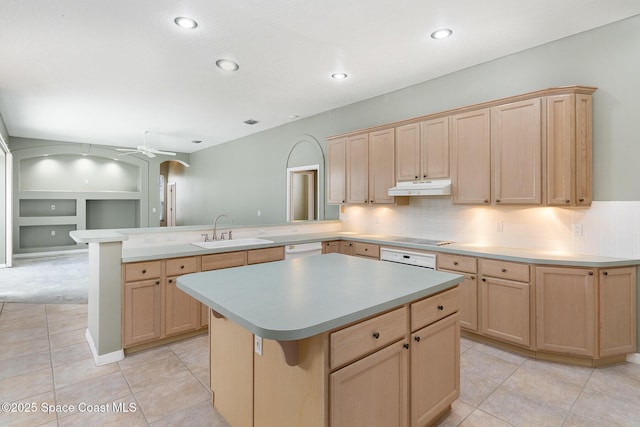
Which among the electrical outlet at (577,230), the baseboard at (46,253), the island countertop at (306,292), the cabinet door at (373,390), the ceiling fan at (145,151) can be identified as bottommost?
the baseboard at (46,253)

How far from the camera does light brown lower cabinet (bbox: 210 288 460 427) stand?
1308 millimetres

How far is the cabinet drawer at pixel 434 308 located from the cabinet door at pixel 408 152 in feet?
7.01

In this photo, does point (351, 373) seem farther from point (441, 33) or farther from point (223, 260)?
point (441, 33)

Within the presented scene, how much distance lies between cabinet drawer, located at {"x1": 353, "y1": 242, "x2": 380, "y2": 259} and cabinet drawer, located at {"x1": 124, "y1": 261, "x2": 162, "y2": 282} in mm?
2352

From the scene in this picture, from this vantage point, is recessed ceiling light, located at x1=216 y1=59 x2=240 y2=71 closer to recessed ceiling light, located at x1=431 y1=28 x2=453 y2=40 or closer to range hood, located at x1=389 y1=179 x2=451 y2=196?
recessed ceiling light, located at x1=431 y1=28 x2=453 y2=40

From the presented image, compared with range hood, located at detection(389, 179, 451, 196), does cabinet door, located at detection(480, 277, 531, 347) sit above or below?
below

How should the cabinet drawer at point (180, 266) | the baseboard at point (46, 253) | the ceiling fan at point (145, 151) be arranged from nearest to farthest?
the cabinet drawer at point (180, 266) < the ceiling fan at point (145, 151) < the baseboard at point (46, 253)

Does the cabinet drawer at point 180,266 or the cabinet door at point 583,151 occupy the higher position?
the cabinet door at point 583,151

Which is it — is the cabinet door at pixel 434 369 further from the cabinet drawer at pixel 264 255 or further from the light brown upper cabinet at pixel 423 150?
the cabinet drawer at pixel 264 255

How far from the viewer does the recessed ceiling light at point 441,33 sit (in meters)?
2.90

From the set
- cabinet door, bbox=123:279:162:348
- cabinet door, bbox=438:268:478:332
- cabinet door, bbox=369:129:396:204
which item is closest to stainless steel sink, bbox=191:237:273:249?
cabinet door, bbox=123:279:162:348

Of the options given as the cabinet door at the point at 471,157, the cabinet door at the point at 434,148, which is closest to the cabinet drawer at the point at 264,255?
the cabinet door at the point at 434,148

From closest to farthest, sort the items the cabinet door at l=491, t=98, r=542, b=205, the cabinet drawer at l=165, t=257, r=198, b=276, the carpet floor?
1. the cabinet door at l=491, t=98, r=542, b=205
2. the cabinet drawer at l=165, t=257, r=198, b=276
3. the carpet floor

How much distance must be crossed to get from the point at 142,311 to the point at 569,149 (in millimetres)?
4029
